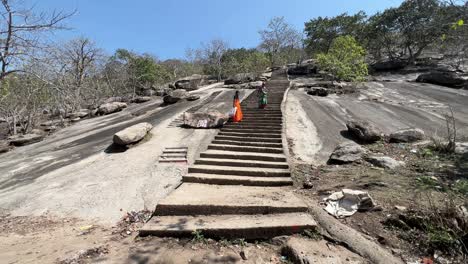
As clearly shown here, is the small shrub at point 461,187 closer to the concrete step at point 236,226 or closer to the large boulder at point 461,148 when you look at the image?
the large boulder at point 461,148

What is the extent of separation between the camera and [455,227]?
3.93 m

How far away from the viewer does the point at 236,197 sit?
→ 19.2 ft

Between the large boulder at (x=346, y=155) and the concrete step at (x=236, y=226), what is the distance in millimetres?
4176

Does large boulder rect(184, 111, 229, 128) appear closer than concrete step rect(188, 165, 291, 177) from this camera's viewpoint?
No

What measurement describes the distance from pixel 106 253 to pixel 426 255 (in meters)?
4.53

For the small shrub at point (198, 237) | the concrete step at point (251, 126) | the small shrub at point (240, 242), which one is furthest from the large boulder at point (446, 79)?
the small shrub at point (198, 237)

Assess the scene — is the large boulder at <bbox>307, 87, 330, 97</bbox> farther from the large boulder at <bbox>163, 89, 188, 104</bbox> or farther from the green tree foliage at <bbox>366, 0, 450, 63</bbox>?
the green tree foliage at <bbox>366, 0, 450, 63</bbox>

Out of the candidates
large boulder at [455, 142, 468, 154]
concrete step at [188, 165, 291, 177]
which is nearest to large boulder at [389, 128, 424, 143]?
large boulder at [455, 142, 468, 154]

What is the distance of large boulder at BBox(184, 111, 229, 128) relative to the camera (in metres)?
12.6

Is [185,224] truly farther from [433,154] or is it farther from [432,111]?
[432,111]

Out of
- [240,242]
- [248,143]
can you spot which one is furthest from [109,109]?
[240,242]

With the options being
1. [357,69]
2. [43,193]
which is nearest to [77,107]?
[43,193]

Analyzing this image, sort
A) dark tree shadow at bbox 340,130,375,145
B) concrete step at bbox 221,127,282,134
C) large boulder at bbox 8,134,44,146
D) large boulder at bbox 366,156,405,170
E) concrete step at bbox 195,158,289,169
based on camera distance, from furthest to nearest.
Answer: large boulder at bbox 8,134,44,146 → concrete step at bbox 221,127,282,134 → dark tree shadow at bbox 340,130,375,145 → concrete step at bbox 195,158,289,169 → large boulder at bbox 366,156,405,170

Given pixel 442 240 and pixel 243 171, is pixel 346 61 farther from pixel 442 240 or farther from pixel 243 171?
pixel 442 240
